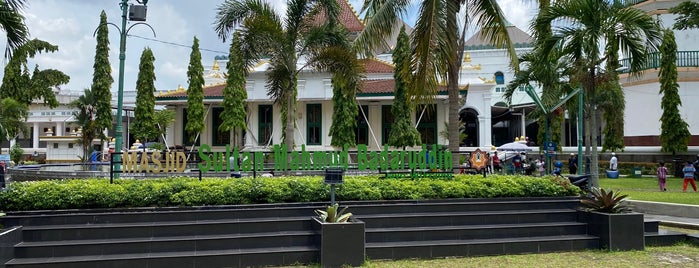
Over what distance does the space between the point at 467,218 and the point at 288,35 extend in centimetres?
905

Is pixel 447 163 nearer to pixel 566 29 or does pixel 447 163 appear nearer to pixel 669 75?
pixel 566 29

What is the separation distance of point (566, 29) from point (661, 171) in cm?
638

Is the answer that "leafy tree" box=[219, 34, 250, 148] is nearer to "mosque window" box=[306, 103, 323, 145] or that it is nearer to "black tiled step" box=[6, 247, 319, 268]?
"mosque window" box=[306, 103, 323, 145]

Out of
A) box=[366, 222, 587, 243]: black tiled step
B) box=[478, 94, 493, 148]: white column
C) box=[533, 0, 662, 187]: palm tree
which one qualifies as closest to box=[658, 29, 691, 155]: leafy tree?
box=[478, 94, 493, 148]: white column

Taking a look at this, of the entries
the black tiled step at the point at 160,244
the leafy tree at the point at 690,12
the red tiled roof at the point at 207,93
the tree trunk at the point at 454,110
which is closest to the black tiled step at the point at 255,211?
the black tiled step at the point at 160,244

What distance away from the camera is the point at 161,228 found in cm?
875

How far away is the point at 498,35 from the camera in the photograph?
13.1 meters

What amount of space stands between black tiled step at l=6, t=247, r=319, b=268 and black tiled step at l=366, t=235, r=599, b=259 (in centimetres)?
126

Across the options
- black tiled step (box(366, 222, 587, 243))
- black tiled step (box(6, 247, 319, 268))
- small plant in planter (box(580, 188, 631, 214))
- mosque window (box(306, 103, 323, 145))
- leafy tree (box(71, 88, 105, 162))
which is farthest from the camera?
leafy tree (box(71, 88, 105, 162))

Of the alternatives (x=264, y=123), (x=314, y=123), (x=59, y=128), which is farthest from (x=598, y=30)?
(x=59, y=128)

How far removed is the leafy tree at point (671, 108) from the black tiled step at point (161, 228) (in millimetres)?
22827

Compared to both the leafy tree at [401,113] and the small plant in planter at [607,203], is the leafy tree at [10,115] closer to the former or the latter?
the leafy tree at [401,113]

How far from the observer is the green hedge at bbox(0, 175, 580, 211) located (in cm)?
909

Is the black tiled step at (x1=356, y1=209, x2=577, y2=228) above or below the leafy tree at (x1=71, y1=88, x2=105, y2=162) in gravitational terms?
below
